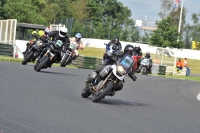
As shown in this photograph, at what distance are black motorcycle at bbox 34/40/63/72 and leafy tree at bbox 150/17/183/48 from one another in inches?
1688

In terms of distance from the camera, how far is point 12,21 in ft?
133

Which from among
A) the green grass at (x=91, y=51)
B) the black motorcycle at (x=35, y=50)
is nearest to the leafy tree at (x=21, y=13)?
the green grass at (x=91, y=51)

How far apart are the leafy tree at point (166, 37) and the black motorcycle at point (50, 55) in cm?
4289

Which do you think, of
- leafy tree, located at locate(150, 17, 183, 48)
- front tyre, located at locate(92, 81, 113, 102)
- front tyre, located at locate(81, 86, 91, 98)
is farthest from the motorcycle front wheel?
leafy tree, located at locate(150, 17, 183, 48)

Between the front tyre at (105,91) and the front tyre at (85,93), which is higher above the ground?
the front tyre at (105,91)

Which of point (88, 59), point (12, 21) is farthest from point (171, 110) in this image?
point (12, 21)

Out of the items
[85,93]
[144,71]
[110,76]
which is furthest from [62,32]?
[144,71]

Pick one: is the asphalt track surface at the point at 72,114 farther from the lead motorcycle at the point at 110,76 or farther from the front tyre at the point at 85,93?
the lead motorcycle at the point at 110,76

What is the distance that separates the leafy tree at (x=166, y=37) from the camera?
6134cm

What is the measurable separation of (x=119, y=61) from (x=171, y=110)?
2.01m

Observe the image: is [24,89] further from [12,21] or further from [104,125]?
[12,21]

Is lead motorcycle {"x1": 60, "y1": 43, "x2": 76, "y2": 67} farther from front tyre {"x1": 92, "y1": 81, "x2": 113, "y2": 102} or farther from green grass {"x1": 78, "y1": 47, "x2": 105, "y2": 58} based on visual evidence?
green grass {"x1": 78, "y1": 47, "x2": 105, "y2": 58}

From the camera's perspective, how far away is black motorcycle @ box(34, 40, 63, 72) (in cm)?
1834

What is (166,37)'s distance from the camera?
61656 mm
